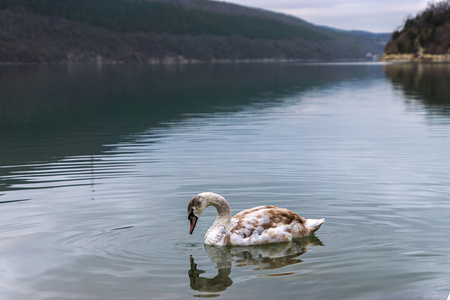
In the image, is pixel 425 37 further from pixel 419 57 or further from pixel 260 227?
pixel 260 227

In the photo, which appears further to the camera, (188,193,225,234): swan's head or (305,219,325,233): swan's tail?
(305,219,325,233): swan's tail

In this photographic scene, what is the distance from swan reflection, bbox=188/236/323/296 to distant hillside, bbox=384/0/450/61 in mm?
140462

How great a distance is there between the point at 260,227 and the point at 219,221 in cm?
69

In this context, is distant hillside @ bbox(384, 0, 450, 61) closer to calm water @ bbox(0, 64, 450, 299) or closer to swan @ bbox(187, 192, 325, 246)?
calm water @ bbox(0, 64, 450, 299)

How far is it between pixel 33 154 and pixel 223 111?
62.0ft

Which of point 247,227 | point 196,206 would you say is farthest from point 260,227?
point 196,206

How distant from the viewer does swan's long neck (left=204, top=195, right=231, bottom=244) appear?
437 inches

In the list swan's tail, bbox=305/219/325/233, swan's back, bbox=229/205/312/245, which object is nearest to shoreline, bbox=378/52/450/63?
swan's tail, bbox=305/219/325/233

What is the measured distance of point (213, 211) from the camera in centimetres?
1394

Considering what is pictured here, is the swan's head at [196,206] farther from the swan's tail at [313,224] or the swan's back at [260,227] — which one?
the swan's tail at [313,224]

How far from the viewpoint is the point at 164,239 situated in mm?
11648

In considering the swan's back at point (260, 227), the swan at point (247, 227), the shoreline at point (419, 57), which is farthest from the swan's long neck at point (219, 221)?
the shoreline at point (419, 57)

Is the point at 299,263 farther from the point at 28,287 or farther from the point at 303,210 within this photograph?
the point at 28,287

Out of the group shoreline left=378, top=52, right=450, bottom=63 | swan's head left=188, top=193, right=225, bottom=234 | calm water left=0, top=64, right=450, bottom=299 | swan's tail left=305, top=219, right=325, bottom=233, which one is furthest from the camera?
shoreline left=378, top=52, right=450, bottom=63
